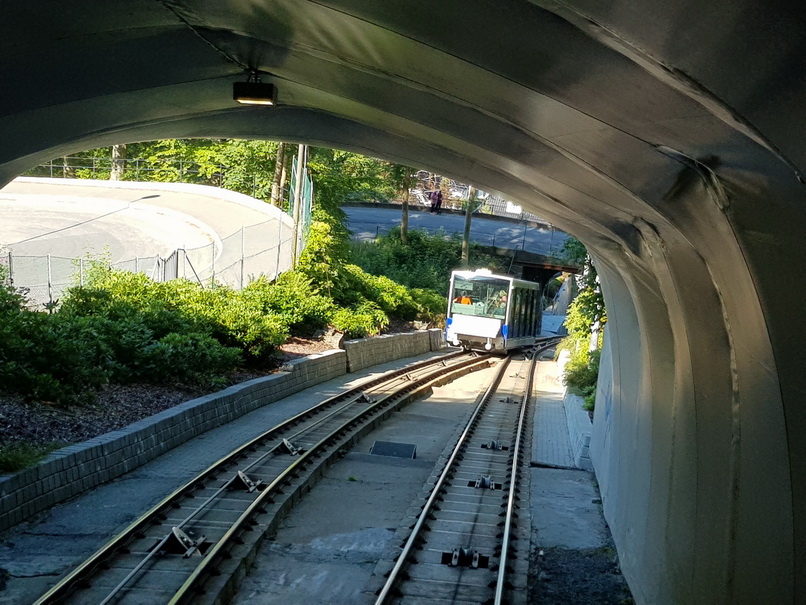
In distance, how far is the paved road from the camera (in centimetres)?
5741

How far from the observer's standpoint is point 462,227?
62.5m

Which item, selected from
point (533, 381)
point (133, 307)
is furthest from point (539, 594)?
point (533, 381)

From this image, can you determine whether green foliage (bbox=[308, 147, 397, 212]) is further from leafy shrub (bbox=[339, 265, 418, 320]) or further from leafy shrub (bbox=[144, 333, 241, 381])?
leafy shrub (bbox=[144, 333, 241, 381])

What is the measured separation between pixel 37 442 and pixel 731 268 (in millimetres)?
9315

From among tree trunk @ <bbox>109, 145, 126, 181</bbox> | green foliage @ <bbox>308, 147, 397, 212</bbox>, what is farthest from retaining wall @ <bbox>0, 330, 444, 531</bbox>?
tree trunk @ <bbox>109, 145, 126, 181</bbox>

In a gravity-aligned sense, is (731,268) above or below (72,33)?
below

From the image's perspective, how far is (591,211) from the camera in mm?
7270

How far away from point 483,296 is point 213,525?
1015 inches

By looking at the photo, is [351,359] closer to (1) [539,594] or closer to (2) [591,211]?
(1) [539,594]

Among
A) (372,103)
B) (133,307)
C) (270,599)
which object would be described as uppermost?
(372,103)

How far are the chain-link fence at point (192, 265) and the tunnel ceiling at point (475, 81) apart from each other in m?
9.83

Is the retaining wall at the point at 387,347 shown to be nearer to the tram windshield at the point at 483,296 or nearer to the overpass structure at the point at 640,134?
the tram windshield at the point at 483,296

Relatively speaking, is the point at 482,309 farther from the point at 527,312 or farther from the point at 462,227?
the point at 462,227

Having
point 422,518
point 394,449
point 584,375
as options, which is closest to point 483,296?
point 584,375
